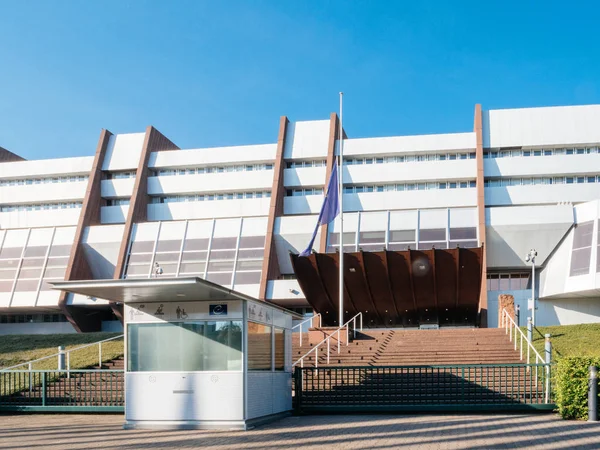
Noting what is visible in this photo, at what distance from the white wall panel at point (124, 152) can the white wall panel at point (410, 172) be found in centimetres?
1445

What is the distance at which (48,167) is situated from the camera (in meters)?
50.6

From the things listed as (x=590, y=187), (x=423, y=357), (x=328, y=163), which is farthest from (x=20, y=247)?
(x=590, y=187)

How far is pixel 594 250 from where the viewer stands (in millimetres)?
37438

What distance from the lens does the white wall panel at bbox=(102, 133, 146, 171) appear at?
162 feet

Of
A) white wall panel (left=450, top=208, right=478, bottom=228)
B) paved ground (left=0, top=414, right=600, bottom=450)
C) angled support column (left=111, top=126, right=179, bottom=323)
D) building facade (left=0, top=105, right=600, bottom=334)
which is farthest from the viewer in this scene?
angled support column (left=111, top=126, right=179, bottom=323)

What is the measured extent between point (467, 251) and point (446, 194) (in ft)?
29.8

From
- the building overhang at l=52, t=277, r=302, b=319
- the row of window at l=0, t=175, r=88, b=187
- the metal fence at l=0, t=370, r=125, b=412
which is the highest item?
the row of window at l=0, t=175, r=88, b=187

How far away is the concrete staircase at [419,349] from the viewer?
79.5 ft

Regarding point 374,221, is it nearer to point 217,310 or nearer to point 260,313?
point 260,313

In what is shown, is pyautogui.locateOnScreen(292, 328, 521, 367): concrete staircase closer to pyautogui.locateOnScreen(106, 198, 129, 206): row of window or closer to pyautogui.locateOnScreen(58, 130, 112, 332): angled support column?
pyautogui.locateOnScreen(58, 130, 112, 332): angled support column

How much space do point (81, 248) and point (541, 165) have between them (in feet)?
92.6

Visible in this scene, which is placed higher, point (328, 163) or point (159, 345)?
point (328, 163)

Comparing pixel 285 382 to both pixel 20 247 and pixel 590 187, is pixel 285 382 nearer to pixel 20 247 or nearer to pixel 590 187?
pixel 590 187

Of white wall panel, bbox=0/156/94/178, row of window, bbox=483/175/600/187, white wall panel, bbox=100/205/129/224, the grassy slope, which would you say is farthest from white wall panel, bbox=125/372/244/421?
white wall panel, bbox=0/156/94/178
